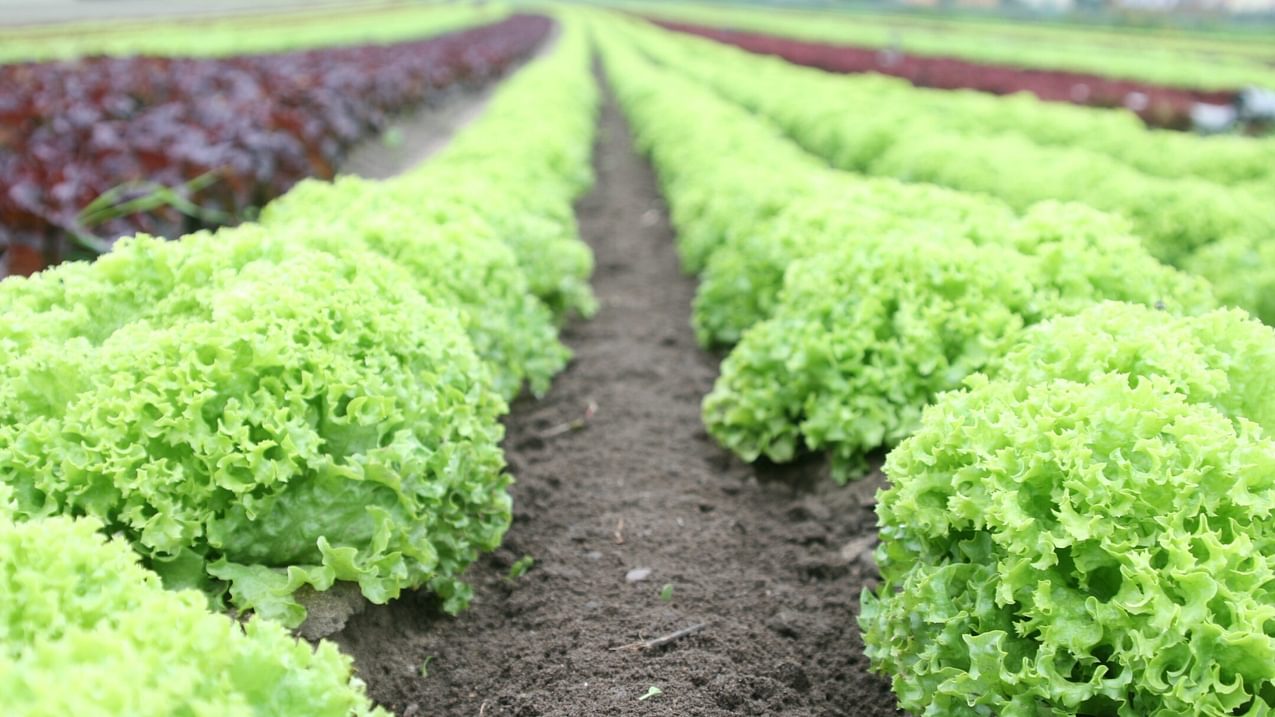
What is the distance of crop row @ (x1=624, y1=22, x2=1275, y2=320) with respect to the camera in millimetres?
8281

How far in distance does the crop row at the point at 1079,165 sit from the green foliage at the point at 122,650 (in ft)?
23.0

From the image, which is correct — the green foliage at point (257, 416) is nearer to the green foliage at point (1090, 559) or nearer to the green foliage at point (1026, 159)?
the green foliage at point (1090, 559)

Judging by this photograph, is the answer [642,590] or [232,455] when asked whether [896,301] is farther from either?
[232,455]

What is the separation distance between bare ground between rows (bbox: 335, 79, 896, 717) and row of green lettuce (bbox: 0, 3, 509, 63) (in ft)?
68.4

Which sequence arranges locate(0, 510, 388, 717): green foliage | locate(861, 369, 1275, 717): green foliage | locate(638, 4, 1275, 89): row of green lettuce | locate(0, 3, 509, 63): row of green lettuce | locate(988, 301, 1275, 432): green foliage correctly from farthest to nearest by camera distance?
locate(638, 4, 1275, 89): row of green lettuce, locate(0, 3, 509, 63): row of green lettuce, locate(988, 301, 1275, 432): green foliage, locate(861, 369, 1275, 717): green foliage, locate(0, 510, 388, 717): green foliage

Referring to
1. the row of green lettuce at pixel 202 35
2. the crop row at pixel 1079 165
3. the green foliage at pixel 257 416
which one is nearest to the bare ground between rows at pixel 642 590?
the green foliage at pixel 257 416

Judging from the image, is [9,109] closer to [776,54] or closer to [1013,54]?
[776,54]

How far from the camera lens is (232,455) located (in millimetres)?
3473

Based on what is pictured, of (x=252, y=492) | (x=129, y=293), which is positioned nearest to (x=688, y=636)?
(x=252, y=492)

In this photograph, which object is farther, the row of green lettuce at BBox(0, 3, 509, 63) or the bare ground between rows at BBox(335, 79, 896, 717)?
the row of green lettuce at BBox(0, 3, 509, 63)

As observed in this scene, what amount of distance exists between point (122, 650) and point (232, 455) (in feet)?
4.50

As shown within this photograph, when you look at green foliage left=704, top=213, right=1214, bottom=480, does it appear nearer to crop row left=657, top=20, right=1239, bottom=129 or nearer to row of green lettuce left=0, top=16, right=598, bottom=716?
row of green lettuce left=0, top=16, right=598, bottom=716

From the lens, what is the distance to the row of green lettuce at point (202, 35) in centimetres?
2742

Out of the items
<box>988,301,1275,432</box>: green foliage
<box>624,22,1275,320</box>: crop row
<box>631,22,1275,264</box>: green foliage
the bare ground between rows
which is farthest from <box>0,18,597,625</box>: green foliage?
<box>631,22,1275,264</box>: green foliage
